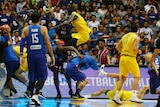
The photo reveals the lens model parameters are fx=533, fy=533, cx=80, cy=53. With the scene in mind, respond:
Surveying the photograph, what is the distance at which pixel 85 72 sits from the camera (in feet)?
57.8

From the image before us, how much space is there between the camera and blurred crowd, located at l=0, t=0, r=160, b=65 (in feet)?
68.3

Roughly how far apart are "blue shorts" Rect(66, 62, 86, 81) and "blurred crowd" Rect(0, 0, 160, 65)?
11.0ft

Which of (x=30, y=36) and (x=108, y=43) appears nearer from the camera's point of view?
(x=30, y=36)

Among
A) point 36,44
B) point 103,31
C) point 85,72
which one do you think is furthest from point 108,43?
point 36,44

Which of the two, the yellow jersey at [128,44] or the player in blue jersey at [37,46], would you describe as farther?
the yellow jersey at [128,44]

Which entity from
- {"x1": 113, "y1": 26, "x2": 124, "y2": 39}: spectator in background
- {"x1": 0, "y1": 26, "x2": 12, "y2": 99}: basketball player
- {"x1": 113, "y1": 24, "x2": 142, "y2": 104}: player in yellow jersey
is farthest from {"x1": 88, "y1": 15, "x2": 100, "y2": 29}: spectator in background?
{"x1": 113, "y1": 24, "x2": 142, "y2": 104}: player in yellow jersey

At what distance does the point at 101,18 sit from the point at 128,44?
9.01 m

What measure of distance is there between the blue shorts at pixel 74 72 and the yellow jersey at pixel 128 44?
2.10 m

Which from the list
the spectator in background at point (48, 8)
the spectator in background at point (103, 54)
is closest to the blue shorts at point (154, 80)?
the spectator in background at point (103, 54)

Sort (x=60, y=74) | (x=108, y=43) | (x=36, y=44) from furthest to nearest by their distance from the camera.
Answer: (x=108, y=43)
(x=60, y=74)
(x=36, y=44)

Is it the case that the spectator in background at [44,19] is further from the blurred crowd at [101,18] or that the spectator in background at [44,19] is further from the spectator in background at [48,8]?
the spectator in background at [48,8]

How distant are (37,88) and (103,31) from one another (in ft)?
31.2

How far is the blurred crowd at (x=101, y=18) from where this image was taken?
2081cm

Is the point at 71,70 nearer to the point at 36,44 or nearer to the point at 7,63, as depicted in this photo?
the point at 7,63
